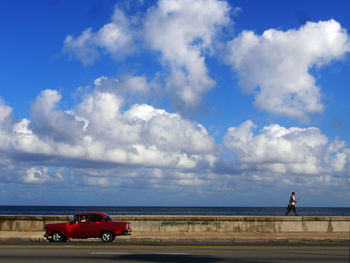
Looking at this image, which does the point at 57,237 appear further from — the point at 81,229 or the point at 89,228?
the point at 89,228

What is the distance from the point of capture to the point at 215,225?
2311 cm

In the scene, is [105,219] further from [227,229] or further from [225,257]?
[225,257]

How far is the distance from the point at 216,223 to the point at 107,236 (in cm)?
596

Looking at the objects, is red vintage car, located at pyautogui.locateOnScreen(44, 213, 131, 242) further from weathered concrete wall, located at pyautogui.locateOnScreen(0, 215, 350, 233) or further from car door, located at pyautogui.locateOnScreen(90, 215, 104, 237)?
weathered concrete wall, located at pyautogui.locateOnScreen(0, 215, 350, 233)

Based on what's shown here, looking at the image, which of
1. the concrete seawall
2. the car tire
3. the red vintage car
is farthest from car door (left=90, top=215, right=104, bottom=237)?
the concrete seawall

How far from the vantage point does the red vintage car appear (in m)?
19.8

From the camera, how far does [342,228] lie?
2267cm

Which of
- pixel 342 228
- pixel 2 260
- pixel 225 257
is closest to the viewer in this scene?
pixel 2 260

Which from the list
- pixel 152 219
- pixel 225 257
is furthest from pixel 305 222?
pixel 225 257

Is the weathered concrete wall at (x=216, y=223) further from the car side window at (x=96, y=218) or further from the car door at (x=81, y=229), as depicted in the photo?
the car door at (x=81, y=229)

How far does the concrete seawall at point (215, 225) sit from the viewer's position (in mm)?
22484

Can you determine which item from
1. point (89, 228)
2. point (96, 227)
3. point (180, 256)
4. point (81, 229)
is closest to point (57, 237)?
point (81, 229)

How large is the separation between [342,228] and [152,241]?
9.65 m

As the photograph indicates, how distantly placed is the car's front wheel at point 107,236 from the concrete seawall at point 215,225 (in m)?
1.89
